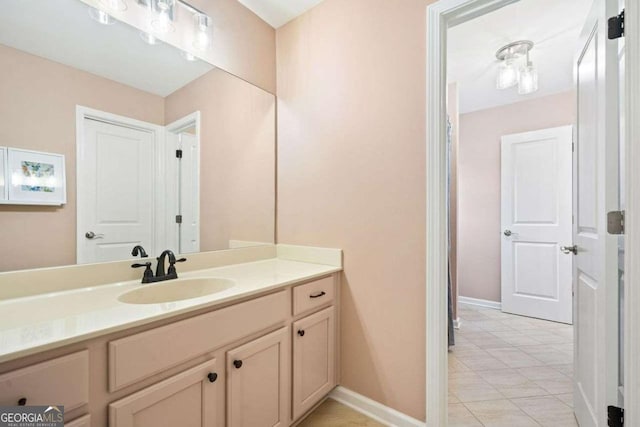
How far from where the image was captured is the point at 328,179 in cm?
179

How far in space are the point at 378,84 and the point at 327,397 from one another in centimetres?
188

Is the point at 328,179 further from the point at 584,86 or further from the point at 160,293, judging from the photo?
the point at 584,86

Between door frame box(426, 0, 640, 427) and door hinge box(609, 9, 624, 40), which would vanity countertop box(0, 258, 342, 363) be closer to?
door frame box(426, 0, 640, 427)

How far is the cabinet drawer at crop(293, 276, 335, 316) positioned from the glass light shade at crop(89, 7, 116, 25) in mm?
1525

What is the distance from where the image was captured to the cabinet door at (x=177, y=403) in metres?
0.82

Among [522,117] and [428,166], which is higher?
[522,117]

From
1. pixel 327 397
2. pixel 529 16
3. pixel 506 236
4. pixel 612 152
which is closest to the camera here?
pixel 612 152

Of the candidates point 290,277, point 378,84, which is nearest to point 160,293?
point 290,277

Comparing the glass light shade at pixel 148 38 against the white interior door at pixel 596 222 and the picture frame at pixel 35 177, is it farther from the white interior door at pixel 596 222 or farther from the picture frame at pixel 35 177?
the white interior door at pixel 596 222

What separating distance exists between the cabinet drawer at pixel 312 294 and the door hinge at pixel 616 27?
159 cm

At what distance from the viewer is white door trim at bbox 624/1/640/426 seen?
932mm

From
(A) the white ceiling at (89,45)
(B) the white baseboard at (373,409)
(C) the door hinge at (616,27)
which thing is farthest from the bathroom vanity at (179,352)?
(C) the door hinge at (616,27)

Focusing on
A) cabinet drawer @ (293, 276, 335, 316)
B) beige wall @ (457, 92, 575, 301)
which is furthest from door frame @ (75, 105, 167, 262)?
beige wall @ (457, 92, 575, 301)

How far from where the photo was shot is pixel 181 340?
94 centimetres
